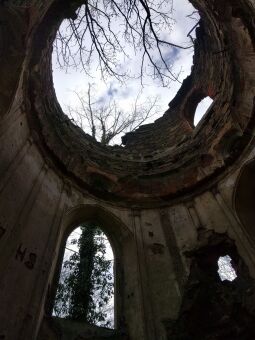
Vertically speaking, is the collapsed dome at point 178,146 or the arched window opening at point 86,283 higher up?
the collapsed dome at point 178,146

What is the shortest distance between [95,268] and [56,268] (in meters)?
1.28

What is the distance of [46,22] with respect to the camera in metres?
7.65

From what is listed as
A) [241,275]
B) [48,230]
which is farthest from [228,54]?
[48,230]

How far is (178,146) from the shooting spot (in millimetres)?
12062

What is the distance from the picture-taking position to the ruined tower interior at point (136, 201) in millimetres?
5938

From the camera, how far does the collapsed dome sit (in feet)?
27.1

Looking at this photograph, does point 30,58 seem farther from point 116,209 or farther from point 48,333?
point 48,333

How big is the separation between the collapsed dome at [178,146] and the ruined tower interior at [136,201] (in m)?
0.04

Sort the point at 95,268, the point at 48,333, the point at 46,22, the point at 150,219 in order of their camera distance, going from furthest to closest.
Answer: the point at 150,219, the point at 95,268, the point at 46,22, the point at 48,333

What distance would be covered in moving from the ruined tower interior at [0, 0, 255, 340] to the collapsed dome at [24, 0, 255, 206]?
0.04 m

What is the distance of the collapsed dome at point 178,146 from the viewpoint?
827 centimetres

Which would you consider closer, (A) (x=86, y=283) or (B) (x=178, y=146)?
(A) (x=86, y=283)

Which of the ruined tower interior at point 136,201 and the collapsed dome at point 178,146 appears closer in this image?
the ruined tower interior at point 136,201

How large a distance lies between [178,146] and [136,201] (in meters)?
3.42
